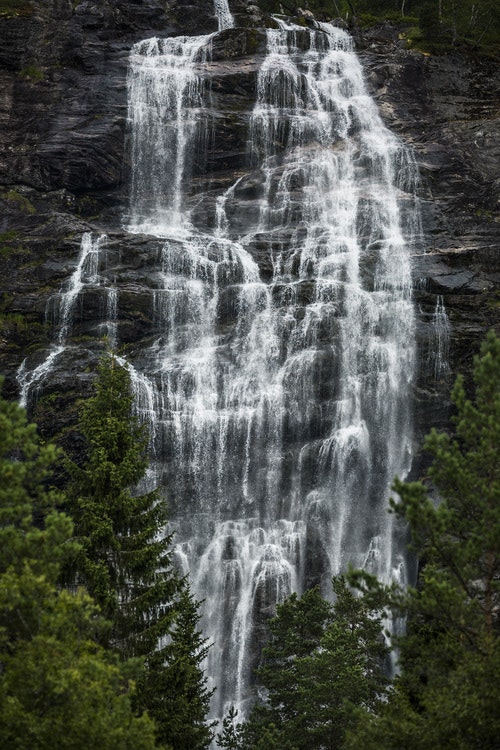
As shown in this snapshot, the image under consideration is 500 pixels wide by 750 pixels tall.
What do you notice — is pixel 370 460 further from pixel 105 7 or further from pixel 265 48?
pixel 105 7

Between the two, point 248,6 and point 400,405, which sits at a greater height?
point 248,6

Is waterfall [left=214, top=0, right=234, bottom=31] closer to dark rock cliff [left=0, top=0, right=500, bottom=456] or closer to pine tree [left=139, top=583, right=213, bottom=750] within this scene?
dark rock cliff [left=0, top=0, right=500, bottom=456]

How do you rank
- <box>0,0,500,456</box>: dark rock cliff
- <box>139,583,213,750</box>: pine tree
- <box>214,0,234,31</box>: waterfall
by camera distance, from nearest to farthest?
<box>139,583,213,750</box>: pine tree
<box>0,0,500,456</box>: dark rock cliff
<box>214,0,234,31</box>: waterfall

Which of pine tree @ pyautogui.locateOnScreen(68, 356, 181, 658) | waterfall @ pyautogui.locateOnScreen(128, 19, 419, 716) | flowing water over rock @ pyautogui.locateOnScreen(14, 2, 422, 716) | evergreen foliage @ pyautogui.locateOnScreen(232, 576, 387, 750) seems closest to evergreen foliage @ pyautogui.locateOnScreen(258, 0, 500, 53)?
flowing water over rock @ pyautogui.locateOnScreen(14, 2, 422, 716)

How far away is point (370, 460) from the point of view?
1591 inches

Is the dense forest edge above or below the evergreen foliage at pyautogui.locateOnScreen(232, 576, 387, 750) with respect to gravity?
above

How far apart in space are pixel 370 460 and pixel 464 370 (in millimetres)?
6851

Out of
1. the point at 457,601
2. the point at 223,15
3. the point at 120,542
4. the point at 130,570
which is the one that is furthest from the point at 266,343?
the point at 223,15

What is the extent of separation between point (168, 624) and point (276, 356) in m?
23.2

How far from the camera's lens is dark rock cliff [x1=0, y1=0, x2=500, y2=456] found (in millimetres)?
44125

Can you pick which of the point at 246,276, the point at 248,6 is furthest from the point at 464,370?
the point at 248,6

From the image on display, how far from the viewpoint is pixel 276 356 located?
4309cm

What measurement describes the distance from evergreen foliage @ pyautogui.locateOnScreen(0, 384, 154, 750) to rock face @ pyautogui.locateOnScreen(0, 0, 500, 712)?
719 inches

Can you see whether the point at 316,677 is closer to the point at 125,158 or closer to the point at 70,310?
the point at 70,310
